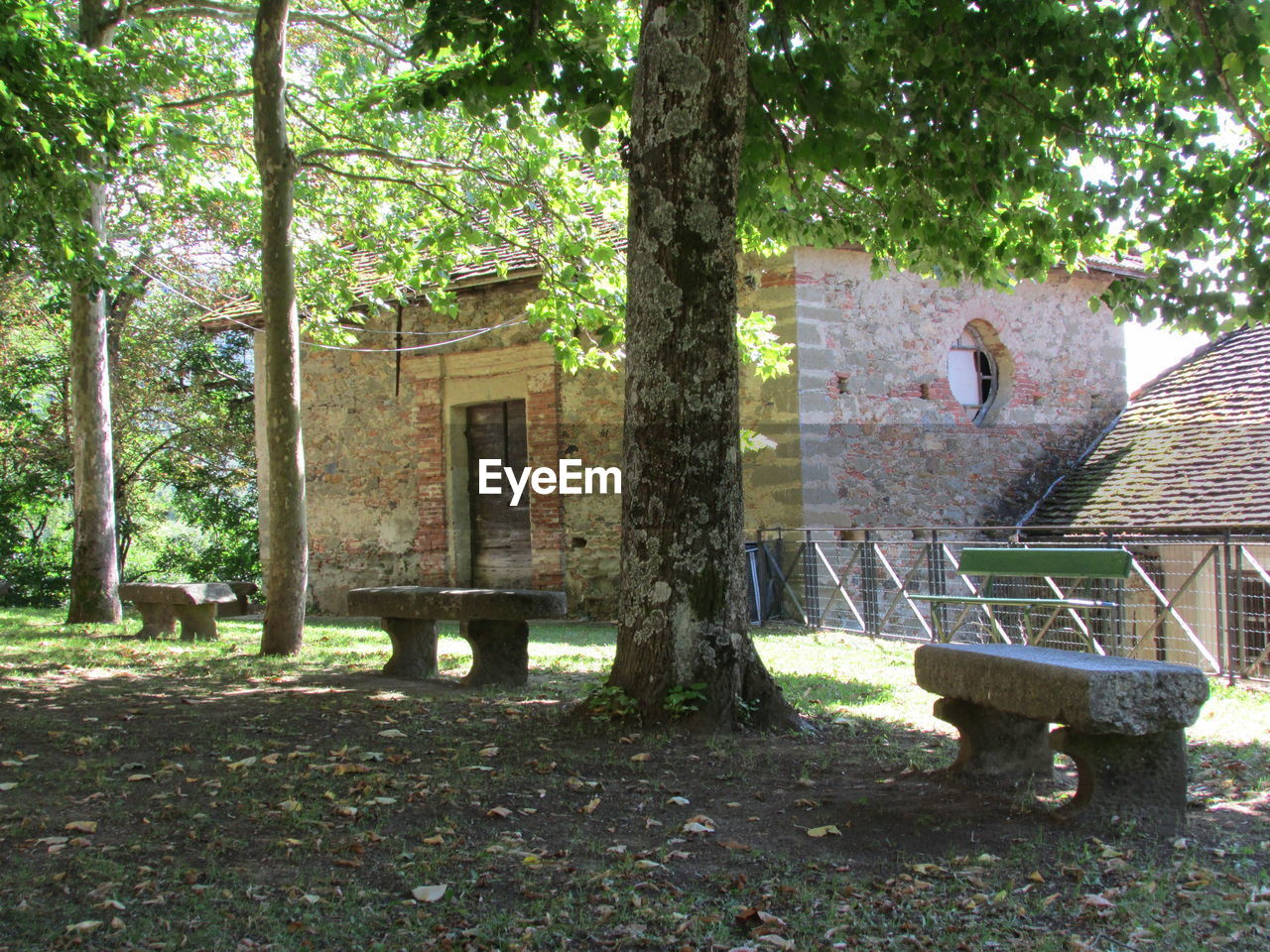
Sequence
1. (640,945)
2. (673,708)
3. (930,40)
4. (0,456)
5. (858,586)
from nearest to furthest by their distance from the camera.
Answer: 1. (640,945)
2. (673,708)
3. (930,40)
4. (858,586)
5. (0,456)

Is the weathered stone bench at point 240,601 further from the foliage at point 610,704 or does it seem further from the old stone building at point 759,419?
the foliage at point 610,704

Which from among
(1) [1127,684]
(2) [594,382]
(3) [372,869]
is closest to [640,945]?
(3) [372,869]

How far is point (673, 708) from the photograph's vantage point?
482cm

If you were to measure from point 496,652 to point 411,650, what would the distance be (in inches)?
30.3

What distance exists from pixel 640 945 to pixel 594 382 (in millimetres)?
11108

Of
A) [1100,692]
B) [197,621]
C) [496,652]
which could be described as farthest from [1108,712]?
[197,621]

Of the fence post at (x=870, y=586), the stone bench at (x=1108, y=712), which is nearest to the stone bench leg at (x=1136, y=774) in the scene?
the stone bench at (x=1108, y=712)

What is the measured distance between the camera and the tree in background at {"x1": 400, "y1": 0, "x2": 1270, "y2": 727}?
15.9 feet

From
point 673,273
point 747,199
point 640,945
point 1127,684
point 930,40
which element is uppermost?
point 930,40

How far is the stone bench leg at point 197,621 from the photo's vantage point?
1000 cm

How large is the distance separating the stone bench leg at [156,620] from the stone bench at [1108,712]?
8.18m

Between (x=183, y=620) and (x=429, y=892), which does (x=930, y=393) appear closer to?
(x=183, y=620)

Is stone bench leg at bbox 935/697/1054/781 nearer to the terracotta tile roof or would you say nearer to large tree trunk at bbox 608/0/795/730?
large tree trunk at bbox 608/0/795/730

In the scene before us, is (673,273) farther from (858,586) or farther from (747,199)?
(858,586)
